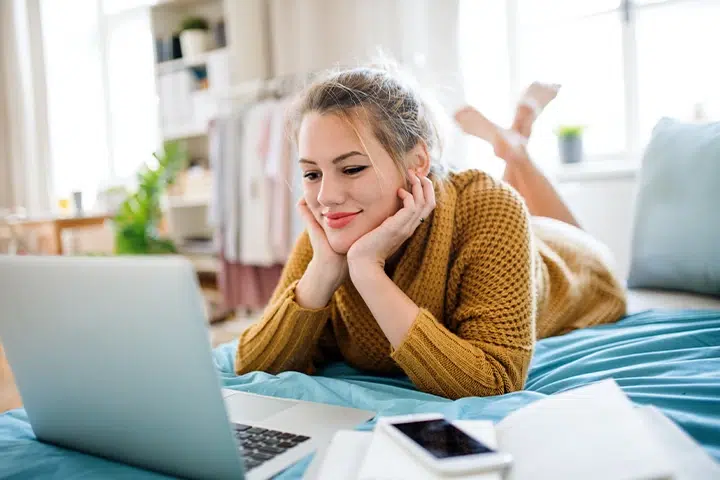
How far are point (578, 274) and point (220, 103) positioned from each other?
8.74 feet

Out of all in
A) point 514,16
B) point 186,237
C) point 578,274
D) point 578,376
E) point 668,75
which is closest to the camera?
point 578,376

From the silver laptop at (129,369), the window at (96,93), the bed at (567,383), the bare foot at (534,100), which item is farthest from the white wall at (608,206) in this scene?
the window at (96,93)

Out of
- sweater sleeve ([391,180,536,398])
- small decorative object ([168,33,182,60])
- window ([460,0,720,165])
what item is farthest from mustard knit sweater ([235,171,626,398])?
small decorative object ([168,33,182,60])

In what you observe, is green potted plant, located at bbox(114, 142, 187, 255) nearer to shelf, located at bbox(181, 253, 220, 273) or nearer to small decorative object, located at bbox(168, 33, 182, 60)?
shelf, located at bbox(181, 253, 220, 273)

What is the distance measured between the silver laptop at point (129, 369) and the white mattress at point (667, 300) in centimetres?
101

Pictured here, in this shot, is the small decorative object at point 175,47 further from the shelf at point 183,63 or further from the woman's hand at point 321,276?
the woman's hand at point 321,276

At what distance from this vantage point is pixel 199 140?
4.46 m

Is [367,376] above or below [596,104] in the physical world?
below

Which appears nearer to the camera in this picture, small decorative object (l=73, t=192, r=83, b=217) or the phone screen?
the phone screen

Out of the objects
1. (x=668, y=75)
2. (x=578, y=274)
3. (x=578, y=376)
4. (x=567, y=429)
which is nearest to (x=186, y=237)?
(x=668, y=75)

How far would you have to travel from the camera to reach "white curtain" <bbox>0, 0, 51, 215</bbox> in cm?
550

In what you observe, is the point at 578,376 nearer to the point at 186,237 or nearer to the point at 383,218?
the point at 383,218

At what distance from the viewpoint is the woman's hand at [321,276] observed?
46.6 inches

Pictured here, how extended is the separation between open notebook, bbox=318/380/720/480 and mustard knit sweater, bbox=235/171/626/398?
27 centimetres
